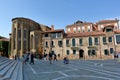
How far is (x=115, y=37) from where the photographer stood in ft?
130

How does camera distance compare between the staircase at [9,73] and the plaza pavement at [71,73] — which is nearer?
the staircase at [9,73]

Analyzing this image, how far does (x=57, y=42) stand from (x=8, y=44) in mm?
25117

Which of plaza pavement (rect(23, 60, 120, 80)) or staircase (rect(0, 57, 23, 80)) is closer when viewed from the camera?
staircase (rect(0, 57, 23, 80))

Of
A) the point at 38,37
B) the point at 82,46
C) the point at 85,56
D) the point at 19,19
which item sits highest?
the point at 19,19

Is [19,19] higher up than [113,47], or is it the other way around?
[19,19]

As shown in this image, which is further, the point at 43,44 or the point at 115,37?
the point at 43,44

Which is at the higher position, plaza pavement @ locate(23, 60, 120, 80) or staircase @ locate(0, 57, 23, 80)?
staircase @ locate(0, 57, 23, 80)

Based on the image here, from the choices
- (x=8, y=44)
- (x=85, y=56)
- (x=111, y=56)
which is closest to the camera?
(x=111, y=56)

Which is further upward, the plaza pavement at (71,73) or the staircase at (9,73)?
the staircase at (9,73)

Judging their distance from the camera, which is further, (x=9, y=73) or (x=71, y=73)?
(x=71, y=73)

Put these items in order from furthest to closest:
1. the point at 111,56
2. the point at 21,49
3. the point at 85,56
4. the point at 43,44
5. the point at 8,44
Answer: the point at 8,44, the point at 21,49, the point at 43,44, the point at 85,56, the point at 111,56

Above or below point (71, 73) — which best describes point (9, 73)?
above

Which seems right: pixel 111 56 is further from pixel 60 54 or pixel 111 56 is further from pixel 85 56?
pixel 60 54

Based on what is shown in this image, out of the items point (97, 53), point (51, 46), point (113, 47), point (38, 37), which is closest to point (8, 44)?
point (38, 37)
